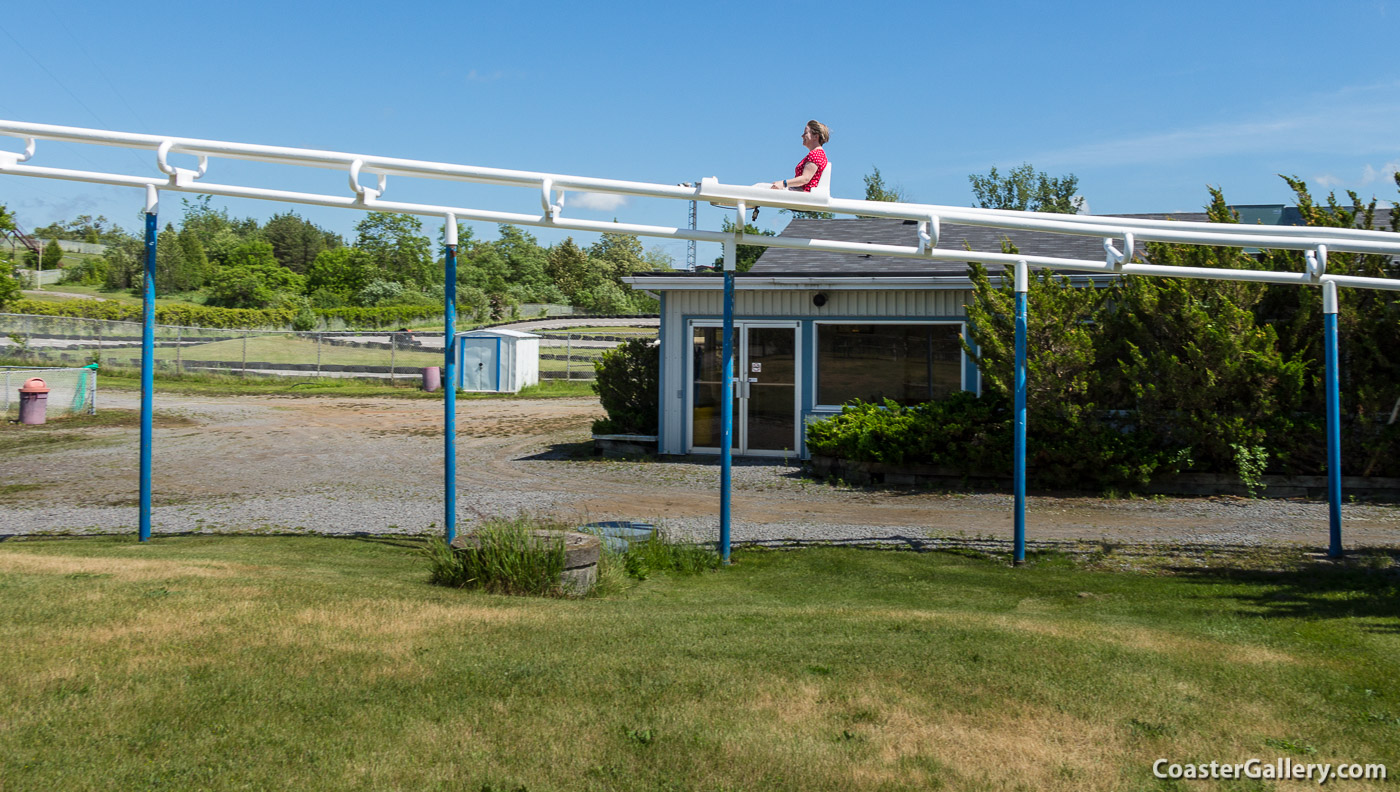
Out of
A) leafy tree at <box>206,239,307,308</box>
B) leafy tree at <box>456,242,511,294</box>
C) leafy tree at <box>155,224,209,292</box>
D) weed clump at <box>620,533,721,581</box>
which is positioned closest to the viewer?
weed clump at <box>620,533,721,581</box>

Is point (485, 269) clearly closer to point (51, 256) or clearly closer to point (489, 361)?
point (489, 361)

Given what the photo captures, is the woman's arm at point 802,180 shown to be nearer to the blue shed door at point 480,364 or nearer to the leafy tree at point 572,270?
the blue shed door at point 480,364

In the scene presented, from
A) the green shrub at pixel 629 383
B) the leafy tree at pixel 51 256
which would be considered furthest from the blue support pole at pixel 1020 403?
the leafy tree at pixel 51 256

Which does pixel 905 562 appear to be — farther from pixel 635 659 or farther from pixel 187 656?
pixel 187 656

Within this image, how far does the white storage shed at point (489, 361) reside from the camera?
30.5 meters

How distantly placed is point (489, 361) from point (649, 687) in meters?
26.6

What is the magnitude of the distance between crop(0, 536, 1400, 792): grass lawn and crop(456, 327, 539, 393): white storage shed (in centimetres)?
2327

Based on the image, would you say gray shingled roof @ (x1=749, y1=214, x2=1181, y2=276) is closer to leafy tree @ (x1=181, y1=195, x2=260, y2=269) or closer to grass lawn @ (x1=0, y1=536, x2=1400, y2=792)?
grass lawn @ (x1=0, y1=536, x2=1400, y2=792)

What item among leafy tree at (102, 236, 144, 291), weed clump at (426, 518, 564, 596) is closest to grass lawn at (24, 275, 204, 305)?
leafy tree at (102, 236, 144, 291)

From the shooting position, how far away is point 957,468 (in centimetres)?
1338

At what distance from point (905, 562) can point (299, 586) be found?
4978 millimetres

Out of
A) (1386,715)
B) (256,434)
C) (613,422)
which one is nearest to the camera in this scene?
(1386,715)

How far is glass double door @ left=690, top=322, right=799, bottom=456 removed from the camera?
15891 mm

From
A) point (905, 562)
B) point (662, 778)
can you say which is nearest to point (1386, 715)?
point (662, 778)
